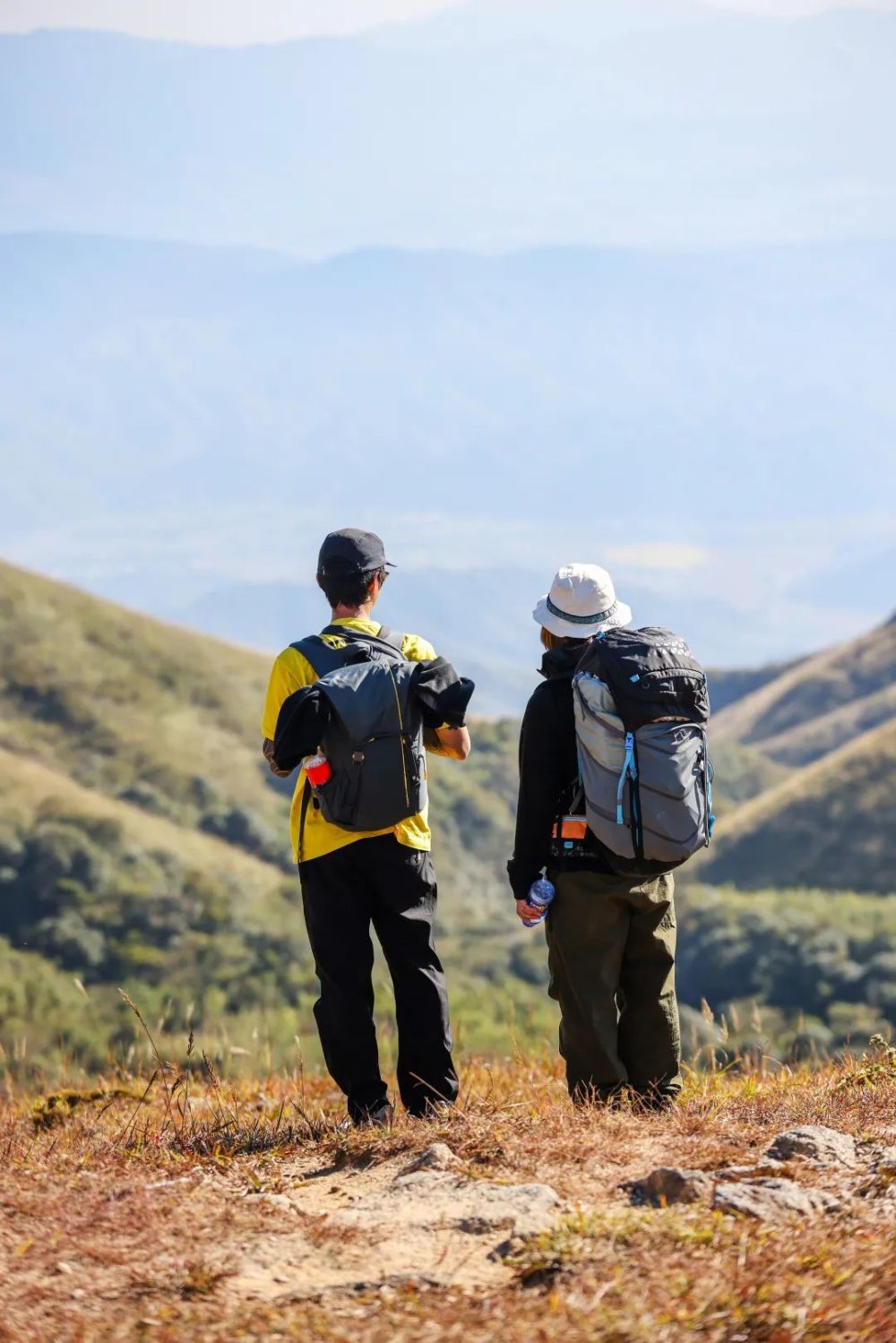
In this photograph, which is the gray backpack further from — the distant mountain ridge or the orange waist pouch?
the distant mountain ridge

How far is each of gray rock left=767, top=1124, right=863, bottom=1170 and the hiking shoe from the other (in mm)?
1318

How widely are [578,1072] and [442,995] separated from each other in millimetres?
549

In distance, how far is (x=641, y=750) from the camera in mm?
5008

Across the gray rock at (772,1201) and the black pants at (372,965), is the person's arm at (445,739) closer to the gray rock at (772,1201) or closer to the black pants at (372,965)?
the black pants at (372,965)

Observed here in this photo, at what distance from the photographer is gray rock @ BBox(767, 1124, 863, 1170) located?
4.48m

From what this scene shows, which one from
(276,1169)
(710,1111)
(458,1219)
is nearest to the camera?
(458,1219)

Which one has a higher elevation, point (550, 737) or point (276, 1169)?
point (550, 737)

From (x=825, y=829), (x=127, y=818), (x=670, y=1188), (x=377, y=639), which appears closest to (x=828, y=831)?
(x=825, y=829)

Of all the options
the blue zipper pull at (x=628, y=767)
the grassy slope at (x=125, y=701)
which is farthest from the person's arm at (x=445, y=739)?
the grassy slope at (x=125, y=701)

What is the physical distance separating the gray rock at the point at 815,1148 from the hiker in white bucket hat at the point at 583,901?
76cm

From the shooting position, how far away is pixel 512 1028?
7434 mm

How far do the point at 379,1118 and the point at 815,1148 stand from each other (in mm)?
1536

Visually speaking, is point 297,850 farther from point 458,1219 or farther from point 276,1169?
point 458,1219

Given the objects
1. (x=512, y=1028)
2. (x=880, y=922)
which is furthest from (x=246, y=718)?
(x=512, y=1028)
